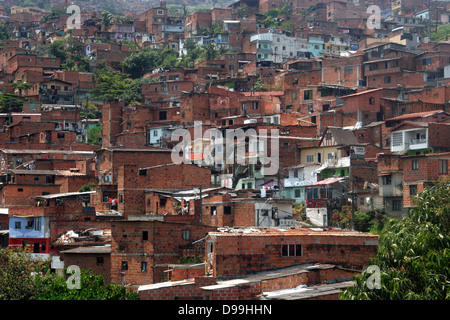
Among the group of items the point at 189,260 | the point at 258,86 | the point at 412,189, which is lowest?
the point at 189,260

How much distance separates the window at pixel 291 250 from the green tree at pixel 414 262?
552cm

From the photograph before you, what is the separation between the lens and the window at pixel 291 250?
91.6 feet

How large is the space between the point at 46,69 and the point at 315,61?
27.6m

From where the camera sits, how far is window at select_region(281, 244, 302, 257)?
27.9 metres

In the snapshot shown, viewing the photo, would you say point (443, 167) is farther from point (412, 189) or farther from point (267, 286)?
point (267, 286)

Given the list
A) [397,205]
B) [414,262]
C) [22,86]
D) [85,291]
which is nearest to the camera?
[414,262]

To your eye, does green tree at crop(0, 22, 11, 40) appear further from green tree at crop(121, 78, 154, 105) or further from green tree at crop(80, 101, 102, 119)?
green tree at crop(80, 101, 102, 119)

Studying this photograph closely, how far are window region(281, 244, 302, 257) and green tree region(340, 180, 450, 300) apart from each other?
5521 mm

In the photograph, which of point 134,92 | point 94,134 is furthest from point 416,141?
point 134,92

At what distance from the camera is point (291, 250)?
28031 mm

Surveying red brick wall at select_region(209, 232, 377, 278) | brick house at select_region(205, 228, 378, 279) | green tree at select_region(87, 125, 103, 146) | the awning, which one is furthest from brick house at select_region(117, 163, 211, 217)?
green tree at select_region(87, 125, 103, 146)

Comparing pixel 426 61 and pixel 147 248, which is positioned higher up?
pixel 426 61

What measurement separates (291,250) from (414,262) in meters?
8.95

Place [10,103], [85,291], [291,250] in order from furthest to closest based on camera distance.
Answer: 1. [10,103]
2. [85,291]
3. [291,250]
